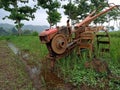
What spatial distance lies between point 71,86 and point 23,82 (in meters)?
1.15

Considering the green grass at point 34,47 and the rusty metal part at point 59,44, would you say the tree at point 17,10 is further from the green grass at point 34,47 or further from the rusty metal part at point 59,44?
the rusty metal part at point 59,44

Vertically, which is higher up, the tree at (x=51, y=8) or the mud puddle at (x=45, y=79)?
the tree at (x=51, y=8)

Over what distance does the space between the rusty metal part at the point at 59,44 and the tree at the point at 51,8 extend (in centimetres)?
1934

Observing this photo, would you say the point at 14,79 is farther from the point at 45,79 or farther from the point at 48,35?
the point at 48,35

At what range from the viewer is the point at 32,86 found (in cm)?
477

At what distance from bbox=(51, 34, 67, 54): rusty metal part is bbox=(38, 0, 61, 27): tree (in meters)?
19.3

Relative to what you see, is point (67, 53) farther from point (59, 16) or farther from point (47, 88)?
point (59, 16)

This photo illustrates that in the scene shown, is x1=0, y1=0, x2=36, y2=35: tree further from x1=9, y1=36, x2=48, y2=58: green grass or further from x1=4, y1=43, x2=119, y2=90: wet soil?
x1=4, y1=43, x2=119, y2=90: wet soil

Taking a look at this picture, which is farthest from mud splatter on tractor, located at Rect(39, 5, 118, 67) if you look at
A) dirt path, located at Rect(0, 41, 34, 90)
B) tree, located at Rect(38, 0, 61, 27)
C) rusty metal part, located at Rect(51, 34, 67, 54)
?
tree, located at Rect(38, 0, 61, 27)

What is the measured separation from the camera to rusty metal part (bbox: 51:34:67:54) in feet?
18.1

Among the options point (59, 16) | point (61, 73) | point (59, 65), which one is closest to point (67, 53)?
point (59, 65)

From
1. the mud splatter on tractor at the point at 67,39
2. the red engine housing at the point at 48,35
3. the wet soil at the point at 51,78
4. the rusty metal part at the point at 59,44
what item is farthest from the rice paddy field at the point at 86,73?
the red engine housing at the point at 48,35

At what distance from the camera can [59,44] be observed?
5.54 meters

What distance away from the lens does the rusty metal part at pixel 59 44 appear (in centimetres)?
552
